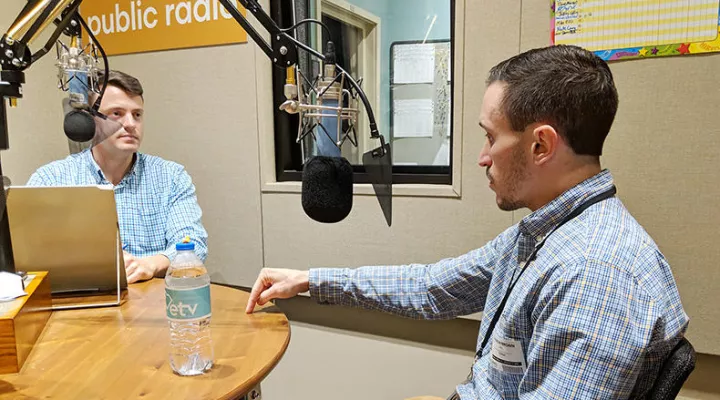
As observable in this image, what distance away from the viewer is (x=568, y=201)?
3.11 ft

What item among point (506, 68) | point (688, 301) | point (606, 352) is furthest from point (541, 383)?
point (688, 301)

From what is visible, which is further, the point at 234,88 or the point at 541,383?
the point at 234,88

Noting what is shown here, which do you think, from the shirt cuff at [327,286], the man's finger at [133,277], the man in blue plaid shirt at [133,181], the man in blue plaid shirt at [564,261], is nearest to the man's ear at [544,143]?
the man in blue plaid shirt at [564,261]

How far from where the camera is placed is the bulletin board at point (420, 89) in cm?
200

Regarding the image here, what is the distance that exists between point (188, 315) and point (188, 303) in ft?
0.09

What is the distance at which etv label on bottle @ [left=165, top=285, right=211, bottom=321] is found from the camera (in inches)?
38.4

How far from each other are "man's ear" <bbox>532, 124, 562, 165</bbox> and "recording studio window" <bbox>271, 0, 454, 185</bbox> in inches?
37.6

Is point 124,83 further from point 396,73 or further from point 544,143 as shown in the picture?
point 544,143

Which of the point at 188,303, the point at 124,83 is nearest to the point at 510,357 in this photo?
the point at 188,303

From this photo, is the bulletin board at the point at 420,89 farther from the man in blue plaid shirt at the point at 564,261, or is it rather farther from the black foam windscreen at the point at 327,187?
the black foam windscreen at the point at 327,187

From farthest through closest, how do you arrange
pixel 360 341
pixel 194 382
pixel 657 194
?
1. pixel 360 341
2. pixel 657 194
3. pixel 194 382

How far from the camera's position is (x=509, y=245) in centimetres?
119

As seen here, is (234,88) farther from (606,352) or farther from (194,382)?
(606,352)

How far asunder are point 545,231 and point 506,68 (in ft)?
→ 1.15
